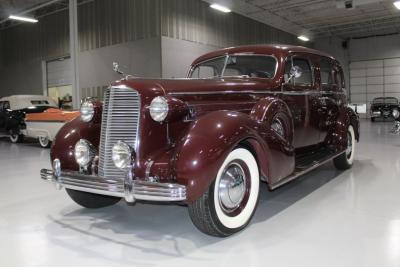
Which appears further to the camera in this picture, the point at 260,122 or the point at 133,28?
the point at 133,28

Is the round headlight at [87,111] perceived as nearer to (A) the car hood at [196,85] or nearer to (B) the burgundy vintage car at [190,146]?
(B) the burgundy vintage car at [190,146]

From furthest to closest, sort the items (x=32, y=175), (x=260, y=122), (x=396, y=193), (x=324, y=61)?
(x=32, y=175)
(x=324, y=61)
(x=396, y=193)
(x=260, y=122)

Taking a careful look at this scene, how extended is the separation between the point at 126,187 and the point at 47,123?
7.23 m

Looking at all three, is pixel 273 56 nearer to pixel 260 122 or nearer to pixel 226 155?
pixel 260 122

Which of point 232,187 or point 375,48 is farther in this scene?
point 375,48

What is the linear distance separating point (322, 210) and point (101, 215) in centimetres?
218

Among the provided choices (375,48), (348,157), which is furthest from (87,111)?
(375,48)

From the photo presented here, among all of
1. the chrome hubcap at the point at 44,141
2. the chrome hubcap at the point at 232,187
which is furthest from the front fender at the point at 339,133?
the chrome hubcap at the point at 44,141

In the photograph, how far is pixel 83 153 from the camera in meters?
3.33

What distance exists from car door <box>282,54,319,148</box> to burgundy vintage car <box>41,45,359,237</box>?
33 millimetres

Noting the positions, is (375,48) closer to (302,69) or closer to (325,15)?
(325,15)

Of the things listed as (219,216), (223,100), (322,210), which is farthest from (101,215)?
(322,210)

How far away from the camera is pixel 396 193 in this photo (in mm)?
4289

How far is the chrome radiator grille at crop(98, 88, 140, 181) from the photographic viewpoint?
3025 millimetres
